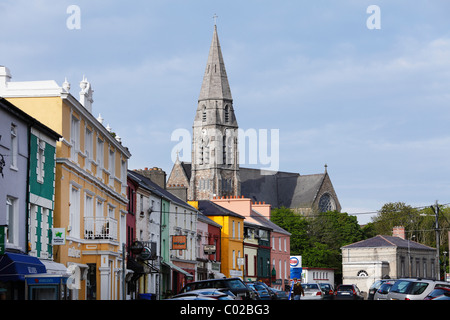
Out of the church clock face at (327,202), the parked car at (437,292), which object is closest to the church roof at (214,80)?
the church clock face at (327,202)

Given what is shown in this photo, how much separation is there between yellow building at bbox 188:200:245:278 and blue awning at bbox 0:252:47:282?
44.2 m

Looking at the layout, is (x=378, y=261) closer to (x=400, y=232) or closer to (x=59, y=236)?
(x=400, y=232)

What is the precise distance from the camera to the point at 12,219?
84.8ft

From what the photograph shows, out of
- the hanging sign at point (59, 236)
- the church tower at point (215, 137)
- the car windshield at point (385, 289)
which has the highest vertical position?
the church tower at point (215, 137)

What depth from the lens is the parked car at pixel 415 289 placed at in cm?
2589

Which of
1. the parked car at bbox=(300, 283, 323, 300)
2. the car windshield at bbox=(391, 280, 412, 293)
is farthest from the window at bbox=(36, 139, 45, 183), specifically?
the parked car at bbox=(300, 283, 323, 300)

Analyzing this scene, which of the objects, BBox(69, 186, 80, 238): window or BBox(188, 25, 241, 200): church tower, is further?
BBox(188, 25, 241, 200): church tower

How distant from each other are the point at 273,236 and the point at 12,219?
61076 millimetres

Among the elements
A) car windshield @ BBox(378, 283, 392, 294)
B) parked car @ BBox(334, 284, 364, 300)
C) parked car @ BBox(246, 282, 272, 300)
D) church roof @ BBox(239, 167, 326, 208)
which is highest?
church roof @ BBox(239, 167, 326, 208)

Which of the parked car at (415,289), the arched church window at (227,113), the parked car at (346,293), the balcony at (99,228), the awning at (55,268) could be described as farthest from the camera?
the arched church window at (227,113)

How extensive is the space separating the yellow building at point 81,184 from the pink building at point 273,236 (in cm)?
4423

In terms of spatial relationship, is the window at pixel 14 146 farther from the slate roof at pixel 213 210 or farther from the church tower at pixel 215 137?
the church tower at pixel 215 137

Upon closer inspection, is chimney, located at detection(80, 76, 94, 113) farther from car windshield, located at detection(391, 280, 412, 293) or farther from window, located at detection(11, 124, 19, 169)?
car windshield, located at detection(391, 280, 412, 293)

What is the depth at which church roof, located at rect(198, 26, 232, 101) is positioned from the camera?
521ft
